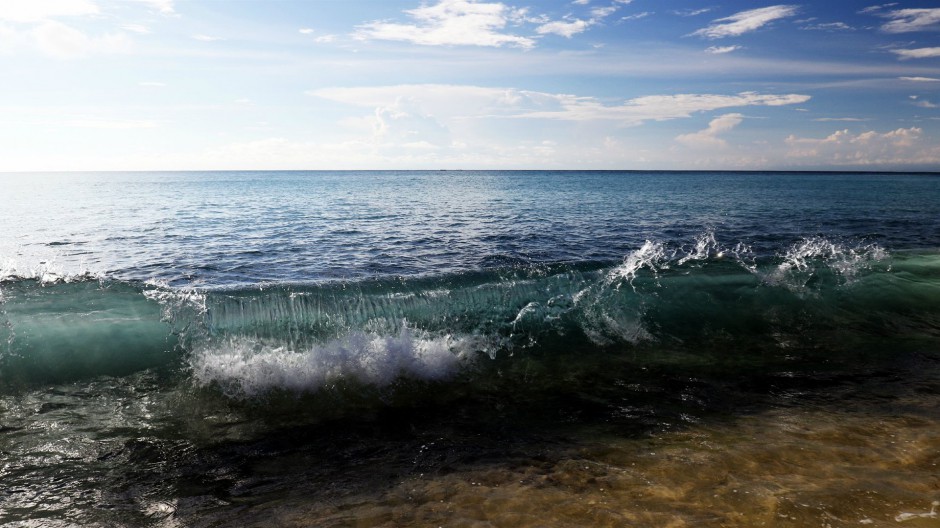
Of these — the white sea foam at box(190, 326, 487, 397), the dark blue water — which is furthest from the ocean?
the dark blue water

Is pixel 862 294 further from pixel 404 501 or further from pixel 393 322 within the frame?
pixel 404 501

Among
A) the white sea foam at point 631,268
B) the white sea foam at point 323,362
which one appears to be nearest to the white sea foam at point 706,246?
the white sea foam at point 631,268

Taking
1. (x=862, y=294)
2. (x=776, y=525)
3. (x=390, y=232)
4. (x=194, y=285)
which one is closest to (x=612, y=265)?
(x=862, y=294)

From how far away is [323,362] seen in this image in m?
9.48

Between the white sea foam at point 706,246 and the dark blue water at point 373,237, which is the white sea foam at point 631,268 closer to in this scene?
the dark blue water at point 373,237

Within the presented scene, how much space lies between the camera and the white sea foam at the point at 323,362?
8.98 m

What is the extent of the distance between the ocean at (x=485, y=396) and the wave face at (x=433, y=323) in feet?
0.21

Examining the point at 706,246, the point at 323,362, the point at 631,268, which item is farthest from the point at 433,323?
the point at 706,246

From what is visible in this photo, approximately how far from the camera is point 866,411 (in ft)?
23.9

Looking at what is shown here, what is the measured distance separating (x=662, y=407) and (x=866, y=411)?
2.87 m

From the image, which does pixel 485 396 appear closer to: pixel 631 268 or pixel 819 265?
pixel 631 268

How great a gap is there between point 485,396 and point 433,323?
303 cm

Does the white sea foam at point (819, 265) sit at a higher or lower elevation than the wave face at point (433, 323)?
higher

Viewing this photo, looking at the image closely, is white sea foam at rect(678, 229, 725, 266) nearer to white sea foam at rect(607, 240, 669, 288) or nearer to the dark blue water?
the dark blue water
